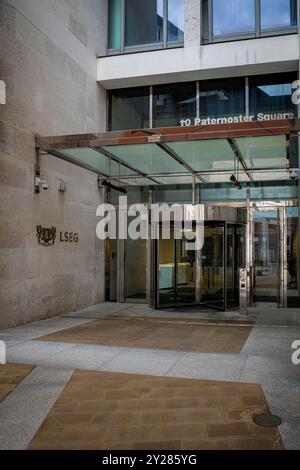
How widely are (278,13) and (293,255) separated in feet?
22.1

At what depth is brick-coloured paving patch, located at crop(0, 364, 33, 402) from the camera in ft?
15.8

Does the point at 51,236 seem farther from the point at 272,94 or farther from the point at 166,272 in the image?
the point at 272,94

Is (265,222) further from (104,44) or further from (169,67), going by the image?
(104,44)

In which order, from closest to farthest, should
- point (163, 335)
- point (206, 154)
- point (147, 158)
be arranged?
point (163, 335) < point (206, 154) < point (147, 158)

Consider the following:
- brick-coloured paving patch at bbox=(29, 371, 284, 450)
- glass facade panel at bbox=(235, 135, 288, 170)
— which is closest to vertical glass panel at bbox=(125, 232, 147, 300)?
glass facade panel at bbox=(235, 135, 288, 170)

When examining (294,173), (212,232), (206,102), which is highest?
(206,102)

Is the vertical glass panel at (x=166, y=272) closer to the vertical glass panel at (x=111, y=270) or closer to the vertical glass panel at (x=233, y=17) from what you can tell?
the vertical glass panel at (x=111, y=270)

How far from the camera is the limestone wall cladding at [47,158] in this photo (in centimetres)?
854

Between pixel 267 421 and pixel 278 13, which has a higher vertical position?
pixel 278 13

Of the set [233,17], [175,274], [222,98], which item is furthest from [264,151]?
[233,17]

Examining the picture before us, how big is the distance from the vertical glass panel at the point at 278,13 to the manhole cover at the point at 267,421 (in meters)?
11.3

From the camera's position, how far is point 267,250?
12336mm

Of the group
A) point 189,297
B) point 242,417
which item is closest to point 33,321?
point 189,297

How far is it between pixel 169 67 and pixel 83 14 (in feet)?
8.83
